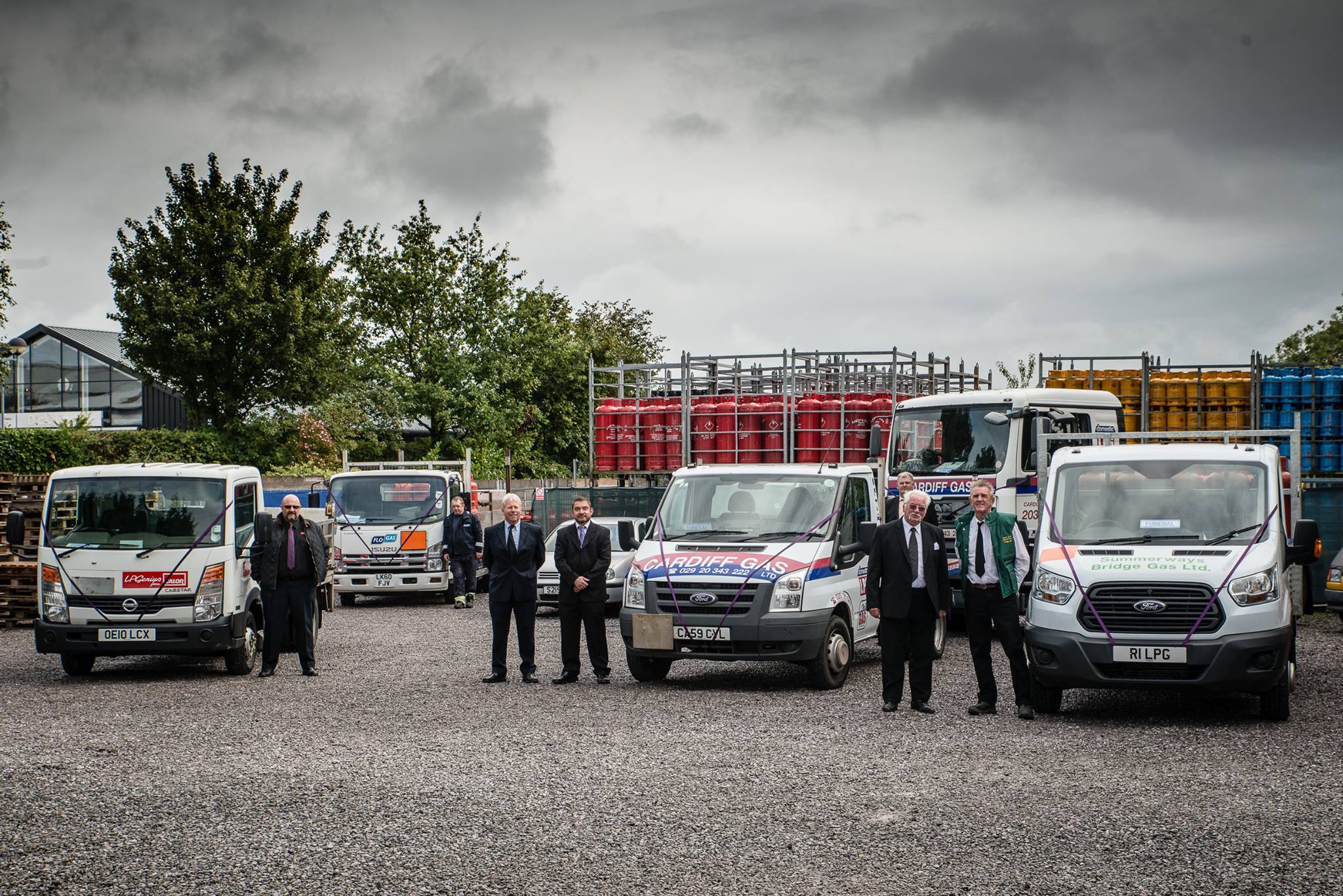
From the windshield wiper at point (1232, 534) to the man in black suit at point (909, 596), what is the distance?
2107 millimetres

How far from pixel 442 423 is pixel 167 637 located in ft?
91.4

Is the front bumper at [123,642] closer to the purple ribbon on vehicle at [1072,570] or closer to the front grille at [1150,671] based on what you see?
the purple ribbon on vehicle at [1072,570]

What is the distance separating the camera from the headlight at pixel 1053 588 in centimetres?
1084

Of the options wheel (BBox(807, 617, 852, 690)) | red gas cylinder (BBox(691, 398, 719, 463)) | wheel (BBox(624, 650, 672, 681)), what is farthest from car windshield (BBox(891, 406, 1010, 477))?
wheel (BBox(624, 650, 672, 681))

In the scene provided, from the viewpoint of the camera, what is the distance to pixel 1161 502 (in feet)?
37.6

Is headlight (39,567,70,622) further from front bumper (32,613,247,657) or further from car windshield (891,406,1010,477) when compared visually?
car windshield (891,406,1010,477)

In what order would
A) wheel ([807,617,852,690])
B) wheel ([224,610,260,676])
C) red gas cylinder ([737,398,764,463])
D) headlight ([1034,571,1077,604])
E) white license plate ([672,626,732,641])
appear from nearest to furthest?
headlight ([1034,571,1077,604]) → white license plate ([672,626,732,641]) → wheel ([807,617,852,690]) → wheel ([224,610,260,676]) → red gas cylinder ([737,398,764,463])

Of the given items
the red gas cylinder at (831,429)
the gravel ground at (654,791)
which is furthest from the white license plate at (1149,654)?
the red gas cylinder at (831,429)

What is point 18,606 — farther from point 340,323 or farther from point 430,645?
point 340,323

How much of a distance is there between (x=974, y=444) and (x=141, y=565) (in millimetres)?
10086

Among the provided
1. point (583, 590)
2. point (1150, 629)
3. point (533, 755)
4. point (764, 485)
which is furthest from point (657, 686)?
point (1150, 629)

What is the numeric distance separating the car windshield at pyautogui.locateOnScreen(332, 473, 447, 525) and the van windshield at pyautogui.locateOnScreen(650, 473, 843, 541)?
10.8 meters

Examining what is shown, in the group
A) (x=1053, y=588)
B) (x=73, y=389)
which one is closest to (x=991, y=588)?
(x=1053, y=588)

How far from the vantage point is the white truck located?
77.6 feet
